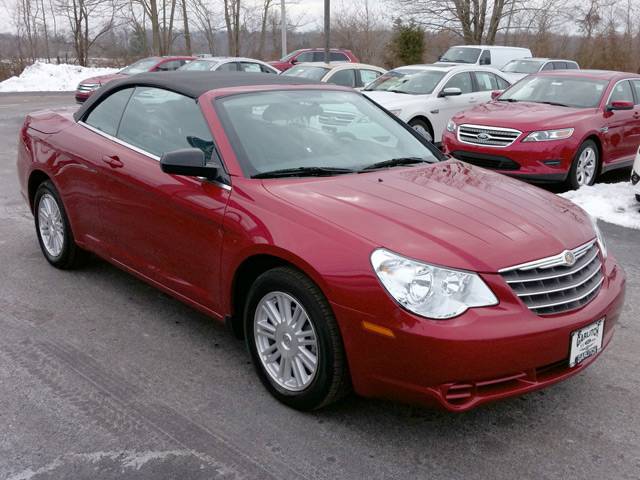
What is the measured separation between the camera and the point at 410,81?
39.9ft

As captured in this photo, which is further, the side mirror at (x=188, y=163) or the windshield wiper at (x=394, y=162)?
the windshield wiper at (x=394, y=162)

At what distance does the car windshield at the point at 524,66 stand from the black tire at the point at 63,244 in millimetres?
17911

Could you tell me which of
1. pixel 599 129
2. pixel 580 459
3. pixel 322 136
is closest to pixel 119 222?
pixel 322 136

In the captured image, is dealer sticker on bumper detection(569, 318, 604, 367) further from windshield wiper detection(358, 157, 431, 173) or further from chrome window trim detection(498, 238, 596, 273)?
windshield wiper detection(358, 157, 431, 173)

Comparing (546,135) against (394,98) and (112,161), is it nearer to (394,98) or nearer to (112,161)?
(394,98)

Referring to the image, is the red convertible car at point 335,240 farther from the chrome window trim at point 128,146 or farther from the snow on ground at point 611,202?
the snow on ground at point 611,202

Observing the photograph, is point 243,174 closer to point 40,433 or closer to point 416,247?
point 416,247

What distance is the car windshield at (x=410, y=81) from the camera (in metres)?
11.9

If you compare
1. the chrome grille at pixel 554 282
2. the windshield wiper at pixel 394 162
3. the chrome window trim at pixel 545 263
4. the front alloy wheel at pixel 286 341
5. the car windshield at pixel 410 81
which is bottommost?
the front alloy wheel at pixel 286 341

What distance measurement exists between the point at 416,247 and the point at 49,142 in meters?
3.32

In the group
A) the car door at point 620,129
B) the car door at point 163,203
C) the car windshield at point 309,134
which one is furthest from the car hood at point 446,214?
the car door at point 620,129

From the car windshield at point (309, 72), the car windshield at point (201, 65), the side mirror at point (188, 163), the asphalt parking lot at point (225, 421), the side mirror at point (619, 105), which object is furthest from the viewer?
the car windshield at point (201, 65)

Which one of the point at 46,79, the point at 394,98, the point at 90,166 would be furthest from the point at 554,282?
the point at 46,79

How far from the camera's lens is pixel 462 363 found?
2.64m
